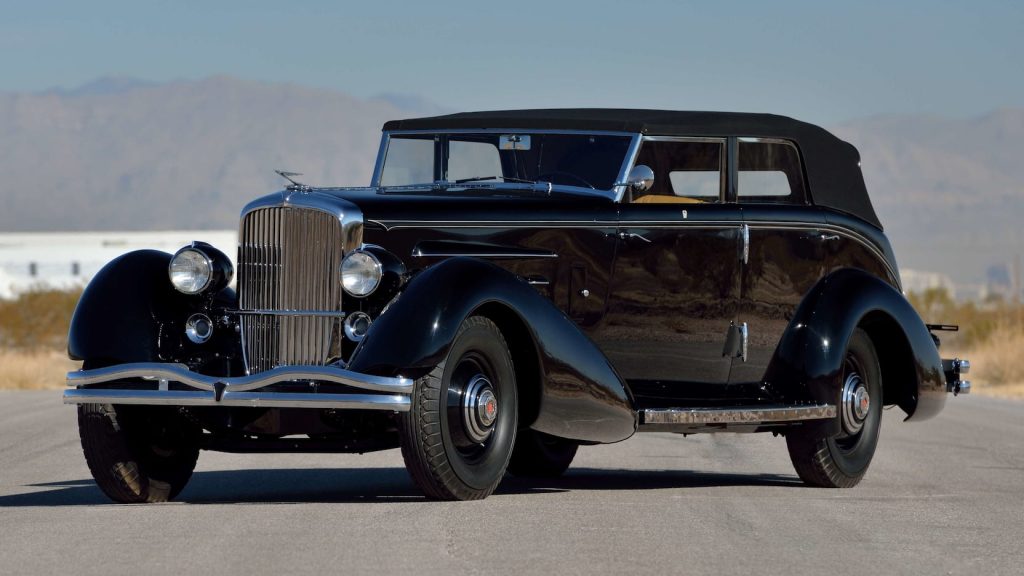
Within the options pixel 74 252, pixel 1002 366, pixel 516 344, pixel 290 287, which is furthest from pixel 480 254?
pixel 74 252

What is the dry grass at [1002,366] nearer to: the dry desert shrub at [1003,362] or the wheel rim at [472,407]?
the dry desert shrub at [1003,362]

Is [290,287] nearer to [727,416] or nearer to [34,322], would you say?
[727,416]

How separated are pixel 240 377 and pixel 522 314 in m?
1.47

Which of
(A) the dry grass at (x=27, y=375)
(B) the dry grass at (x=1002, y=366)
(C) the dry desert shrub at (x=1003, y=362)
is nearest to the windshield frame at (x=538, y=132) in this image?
(A) the dry grass at (x=27, y=375)

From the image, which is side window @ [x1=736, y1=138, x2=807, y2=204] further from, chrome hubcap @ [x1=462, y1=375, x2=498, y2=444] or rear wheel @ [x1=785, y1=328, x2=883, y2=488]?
chrome hubcap @ [x1=462, y1=375, x2=498, y2=444]

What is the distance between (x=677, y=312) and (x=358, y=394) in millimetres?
2632

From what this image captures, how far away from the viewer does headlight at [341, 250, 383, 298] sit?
29.4 feet

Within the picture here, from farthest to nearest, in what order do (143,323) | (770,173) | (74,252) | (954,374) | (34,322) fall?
(74,252)
(34,322)
(954,374)
(770,173)
(143,323)

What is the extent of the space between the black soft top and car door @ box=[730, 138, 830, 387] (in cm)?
21

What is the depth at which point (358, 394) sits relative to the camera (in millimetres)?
8336

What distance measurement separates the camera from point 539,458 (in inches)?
448

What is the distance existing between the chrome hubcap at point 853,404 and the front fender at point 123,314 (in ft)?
13.3

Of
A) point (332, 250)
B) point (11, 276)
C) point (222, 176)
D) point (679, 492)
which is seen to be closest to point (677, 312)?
point (679, 492)

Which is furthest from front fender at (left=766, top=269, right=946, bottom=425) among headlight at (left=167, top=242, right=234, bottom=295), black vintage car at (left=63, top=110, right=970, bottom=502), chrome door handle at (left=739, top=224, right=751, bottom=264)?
headlight at (left=167, top=242, right=234, bottom=295)
